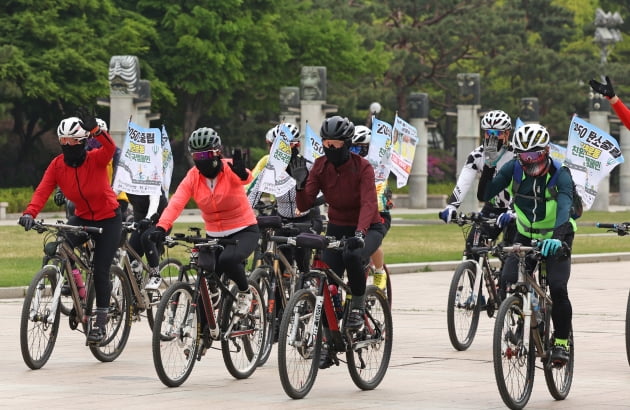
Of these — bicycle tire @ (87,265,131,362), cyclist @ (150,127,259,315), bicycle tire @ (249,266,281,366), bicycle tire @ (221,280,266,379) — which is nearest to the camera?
bicycle tire @ (221,280,266,379)

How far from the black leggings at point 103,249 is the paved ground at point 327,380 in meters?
0.54

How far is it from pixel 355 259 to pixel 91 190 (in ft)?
8.62

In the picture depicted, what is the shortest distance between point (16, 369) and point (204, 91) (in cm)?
4663

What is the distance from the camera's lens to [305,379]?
33.8 ft

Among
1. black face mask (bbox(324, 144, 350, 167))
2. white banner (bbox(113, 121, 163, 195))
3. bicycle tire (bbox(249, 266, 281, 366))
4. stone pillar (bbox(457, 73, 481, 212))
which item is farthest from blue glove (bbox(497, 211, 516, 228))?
stone pillar (bbox(457, 73, 481, 212))

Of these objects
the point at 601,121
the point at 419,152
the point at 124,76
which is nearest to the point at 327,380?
the point at 124,76

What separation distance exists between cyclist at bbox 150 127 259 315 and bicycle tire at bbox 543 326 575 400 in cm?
227

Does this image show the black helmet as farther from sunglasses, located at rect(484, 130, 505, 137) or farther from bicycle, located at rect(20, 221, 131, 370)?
sunglasses, located at rect(484, 130, 505, 137)

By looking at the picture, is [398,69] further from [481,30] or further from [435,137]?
[435,137]

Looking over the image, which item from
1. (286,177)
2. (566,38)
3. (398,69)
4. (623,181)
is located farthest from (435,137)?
(286,177)

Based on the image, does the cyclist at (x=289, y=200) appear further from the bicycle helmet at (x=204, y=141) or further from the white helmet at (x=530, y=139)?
the white helmet at (x=530, y=139)

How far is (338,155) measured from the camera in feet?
35.6

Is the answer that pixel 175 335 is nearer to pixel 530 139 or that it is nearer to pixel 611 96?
pixel 530 139

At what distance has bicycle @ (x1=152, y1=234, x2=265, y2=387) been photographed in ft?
34.8
